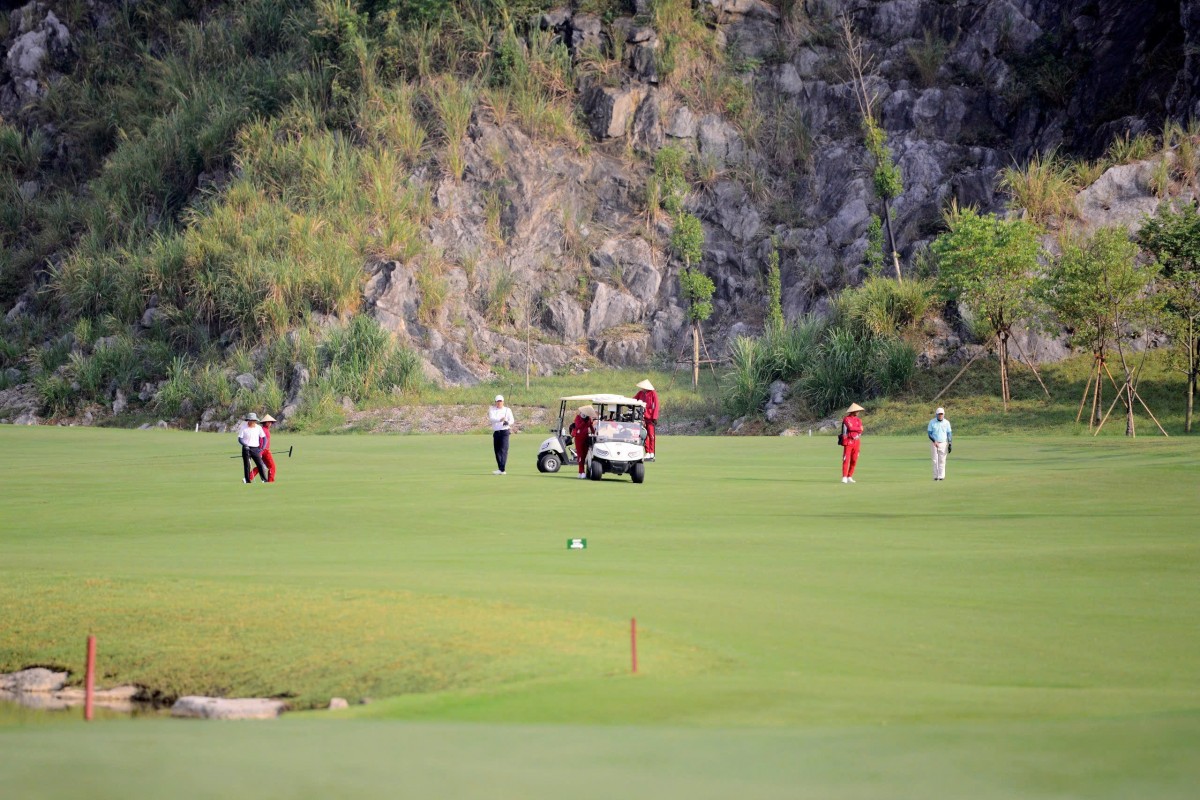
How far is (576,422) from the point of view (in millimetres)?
32875

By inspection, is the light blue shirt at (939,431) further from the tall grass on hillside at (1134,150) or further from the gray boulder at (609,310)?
the gray boulder at (609,310)

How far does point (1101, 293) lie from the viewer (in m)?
48.4

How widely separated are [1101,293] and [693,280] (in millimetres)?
22698

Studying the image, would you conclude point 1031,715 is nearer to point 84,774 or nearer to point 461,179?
point 84,774

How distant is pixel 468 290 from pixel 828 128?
911 inches

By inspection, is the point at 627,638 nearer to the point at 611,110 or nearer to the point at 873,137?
the point at 873,137

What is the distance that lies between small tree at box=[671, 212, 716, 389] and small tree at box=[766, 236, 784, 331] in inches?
112

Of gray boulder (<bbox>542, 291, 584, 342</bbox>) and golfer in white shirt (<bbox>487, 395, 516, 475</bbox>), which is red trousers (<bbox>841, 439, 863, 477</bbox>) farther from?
gray boulder (<bbox>542, 291, 584, 342</bbox>)

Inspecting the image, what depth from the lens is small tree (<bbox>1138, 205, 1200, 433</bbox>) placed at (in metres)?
48.1

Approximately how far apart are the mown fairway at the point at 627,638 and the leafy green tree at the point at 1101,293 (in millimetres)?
22408

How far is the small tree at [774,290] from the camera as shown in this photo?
68.1 m

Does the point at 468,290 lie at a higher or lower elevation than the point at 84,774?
higher

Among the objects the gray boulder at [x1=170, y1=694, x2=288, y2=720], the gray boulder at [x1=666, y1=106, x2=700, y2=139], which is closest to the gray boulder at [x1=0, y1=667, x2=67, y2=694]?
the gray boulder at [x1=170, y1=694, x2=288, y2=720]

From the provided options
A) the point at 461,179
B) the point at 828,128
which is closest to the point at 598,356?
the point at 461,179
